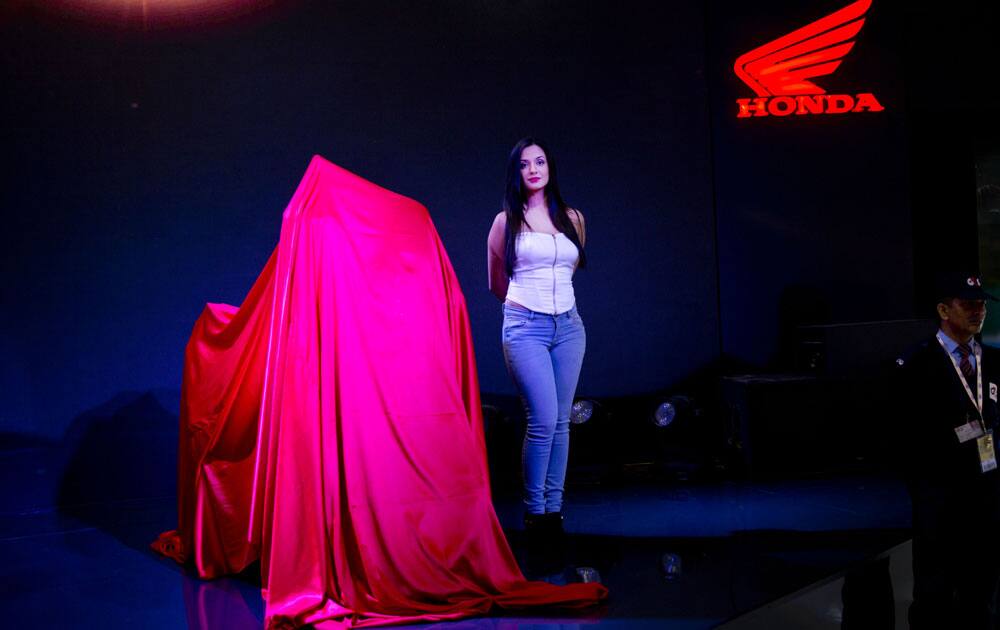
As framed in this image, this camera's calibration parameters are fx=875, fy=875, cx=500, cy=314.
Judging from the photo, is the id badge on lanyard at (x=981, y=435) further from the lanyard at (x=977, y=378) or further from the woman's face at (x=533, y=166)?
the woman's face at (x=533, y=166)

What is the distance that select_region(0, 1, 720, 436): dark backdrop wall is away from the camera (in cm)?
487

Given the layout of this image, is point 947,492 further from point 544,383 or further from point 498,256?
point 498,256

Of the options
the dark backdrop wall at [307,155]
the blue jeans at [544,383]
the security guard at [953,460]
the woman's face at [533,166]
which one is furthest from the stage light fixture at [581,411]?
the security guard at [953,460]

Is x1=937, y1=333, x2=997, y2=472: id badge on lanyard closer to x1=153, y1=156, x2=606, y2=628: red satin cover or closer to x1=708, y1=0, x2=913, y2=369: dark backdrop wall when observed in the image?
x1=153, y1=156, x2=606, y2=628: red satin cover

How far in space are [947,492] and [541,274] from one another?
1645 millimetres

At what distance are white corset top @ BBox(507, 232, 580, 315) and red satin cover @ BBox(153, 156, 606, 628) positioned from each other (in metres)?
0.33

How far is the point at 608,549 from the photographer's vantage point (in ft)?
11.6

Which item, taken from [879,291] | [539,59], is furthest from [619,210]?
[879,291]

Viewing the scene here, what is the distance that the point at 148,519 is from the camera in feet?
14.8

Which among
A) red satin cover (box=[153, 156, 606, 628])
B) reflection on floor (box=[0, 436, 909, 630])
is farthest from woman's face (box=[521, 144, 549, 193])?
reflection on floor (box=[0, 436, 909, 630])

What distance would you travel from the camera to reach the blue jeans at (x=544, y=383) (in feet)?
11.5

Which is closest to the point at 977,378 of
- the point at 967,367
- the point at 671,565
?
the point at 967,367

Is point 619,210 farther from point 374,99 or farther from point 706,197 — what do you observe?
point 374,99

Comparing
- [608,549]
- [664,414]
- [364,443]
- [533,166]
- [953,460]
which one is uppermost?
[533,166]
